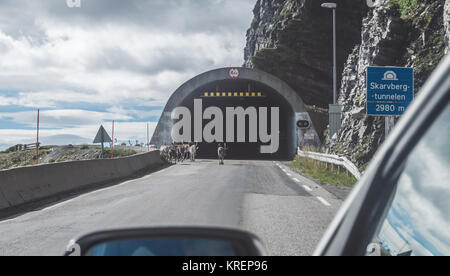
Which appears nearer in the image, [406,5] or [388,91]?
[388,91]

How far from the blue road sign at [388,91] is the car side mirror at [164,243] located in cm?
1114

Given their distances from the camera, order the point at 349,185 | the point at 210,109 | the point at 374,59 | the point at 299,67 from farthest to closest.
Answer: the point at 299,67
the point at 210,109
the point at 374,59
the point at 349,185

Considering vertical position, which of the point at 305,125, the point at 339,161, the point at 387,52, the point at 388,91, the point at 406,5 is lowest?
the point at 339,161

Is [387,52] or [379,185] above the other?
[387,52]

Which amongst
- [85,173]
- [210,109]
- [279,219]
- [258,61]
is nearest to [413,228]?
[279,219]

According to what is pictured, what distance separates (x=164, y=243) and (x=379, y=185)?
0.78 metres

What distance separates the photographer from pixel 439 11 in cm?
1861

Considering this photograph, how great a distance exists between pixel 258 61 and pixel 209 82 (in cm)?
2325

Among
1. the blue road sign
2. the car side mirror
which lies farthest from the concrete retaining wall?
the car side mirror

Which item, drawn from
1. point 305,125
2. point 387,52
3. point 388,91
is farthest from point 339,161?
point 305,125

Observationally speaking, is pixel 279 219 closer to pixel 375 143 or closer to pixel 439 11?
pixel 375 143

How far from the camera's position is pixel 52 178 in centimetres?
1245

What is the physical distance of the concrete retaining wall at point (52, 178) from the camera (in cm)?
1023

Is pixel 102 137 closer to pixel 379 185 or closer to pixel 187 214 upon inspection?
pixel 187 214
